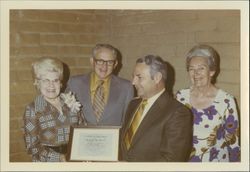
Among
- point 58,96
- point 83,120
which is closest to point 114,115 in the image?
point 83,120

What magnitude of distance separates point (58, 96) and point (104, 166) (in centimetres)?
Result: 42

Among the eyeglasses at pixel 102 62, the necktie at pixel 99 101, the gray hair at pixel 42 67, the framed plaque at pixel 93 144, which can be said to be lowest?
the framed plaque at pixel 93 144

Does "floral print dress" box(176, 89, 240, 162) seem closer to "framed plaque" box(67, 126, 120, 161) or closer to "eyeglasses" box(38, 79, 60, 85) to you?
"framed plaque" box(67, 126, 120, 161)

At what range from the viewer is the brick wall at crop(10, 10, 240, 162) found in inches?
79.2

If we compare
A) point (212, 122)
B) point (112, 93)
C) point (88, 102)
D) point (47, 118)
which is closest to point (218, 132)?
point (212, 122)

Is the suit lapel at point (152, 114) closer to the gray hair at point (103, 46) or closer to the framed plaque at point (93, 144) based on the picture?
the framed plaque at point (93, 144)

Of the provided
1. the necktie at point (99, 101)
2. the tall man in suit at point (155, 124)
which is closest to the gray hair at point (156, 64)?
the tall man in suit at point (155, 124)

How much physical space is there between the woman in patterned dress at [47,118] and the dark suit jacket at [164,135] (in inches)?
13.4

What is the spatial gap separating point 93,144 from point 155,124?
12.9 inches

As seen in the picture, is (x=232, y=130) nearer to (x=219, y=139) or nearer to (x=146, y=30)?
(x=219, y=139)

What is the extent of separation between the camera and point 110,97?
208 cm

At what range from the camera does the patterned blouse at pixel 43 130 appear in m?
2.04

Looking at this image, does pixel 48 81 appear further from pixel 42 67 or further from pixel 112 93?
pixel 112 93

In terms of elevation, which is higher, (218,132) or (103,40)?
(103,40)
